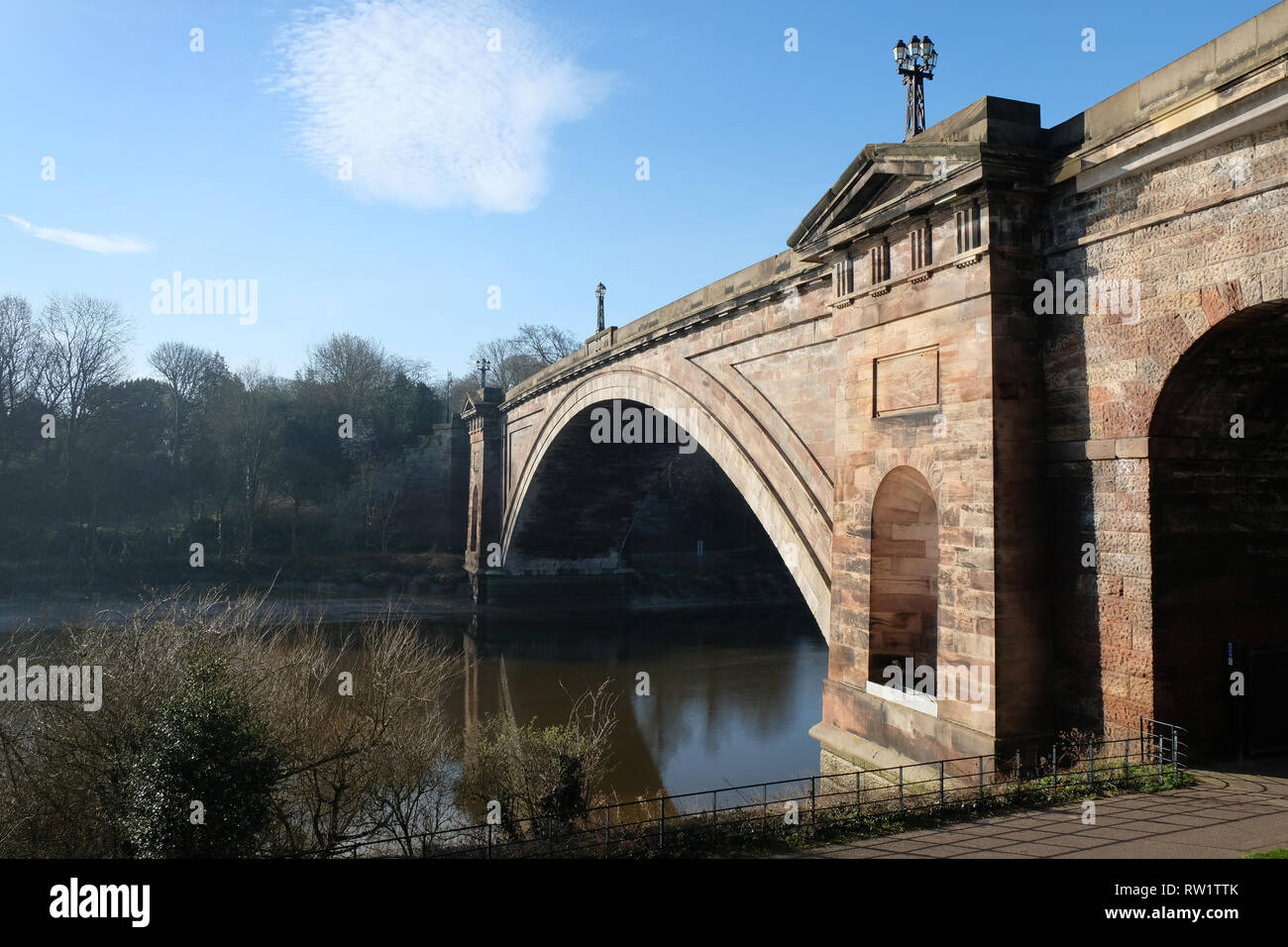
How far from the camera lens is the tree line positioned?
97.9 ft

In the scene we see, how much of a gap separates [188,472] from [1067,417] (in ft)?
118

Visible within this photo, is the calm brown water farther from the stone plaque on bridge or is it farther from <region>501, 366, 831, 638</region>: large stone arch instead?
the stone plaque on bridge

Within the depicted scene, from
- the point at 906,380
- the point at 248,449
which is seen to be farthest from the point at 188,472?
the point at 906,380

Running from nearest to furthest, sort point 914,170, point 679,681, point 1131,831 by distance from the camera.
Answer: point 1131,831 < point 914,170 < point 679,681

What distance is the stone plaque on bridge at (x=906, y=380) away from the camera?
8.07 m

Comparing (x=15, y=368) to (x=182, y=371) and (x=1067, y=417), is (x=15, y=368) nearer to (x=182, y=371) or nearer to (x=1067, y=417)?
(x=182, y=371)

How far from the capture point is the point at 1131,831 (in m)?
5.18

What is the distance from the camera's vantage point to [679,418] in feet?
51.3

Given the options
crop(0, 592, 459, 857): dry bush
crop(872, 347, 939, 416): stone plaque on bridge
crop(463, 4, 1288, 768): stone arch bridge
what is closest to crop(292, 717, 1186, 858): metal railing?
crop(463, 4, 1288, 768): stone arch bridge

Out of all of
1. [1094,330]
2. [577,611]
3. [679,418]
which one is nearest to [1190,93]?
[1094,330]

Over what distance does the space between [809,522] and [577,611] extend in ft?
65.6

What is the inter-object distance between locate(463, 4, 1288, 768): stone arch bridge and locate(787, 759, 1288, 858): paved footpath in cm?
89

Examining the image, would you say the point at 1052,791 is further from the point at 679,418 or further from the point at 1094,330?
the point at 679,418

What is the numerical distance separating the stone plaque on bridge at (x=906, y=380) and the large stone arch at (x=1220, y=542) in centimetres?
198
